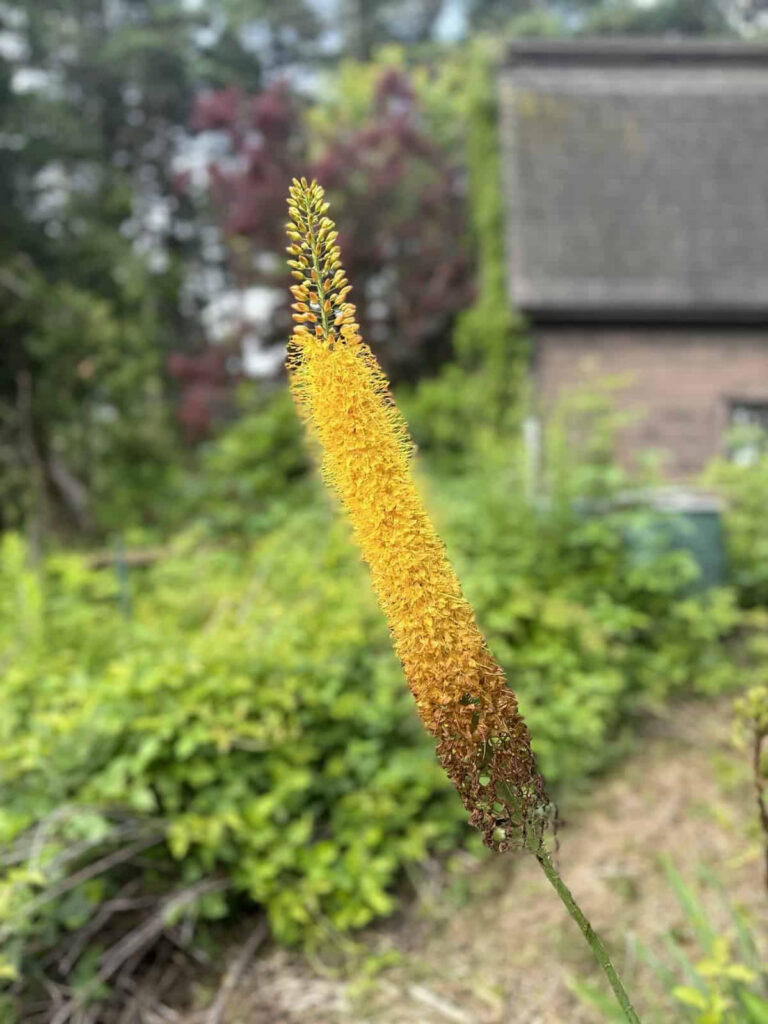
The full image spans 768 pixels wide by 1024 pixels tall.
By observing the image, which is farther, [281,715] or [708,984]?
[281,715]

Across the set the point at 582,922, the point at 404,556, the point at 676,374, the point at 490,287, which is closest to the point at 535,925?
the point at 582,922

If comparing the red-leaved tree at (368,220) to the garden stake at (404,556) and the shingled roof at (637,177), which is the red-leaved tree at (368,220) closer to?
the shingled roof at (637,177)

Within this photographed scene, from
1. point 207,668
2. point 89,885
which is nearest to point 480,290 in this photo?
point 207,668

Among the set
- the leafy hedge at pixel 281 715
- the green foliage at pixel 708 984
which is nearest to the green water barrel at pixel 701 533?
the leafy hedge at pixel 281 715

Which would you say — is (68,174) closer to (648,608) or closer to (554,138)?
(554,138)

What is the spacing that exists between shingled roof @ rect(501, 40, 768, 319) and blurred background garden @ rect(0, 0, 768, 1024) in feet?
0.15

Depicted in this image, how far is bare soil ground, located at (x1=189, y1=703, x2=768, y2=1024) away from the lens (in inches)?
120

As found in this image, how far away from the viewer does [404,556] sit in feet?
3.91

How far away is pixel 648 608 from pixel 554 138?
7881mm

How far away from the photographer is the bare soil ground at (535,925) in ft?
10.0

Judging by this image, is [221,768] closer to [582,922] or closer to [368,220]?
[582,922]

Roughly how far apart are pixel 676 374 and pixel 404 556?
997cm

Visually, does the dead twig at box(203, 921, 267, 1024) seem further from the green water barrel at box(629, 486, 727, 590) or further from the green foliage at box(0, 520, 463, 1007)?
the green water barrel at box(629, 486, 727, 590)

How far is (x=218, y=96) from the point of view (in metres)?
14.5
